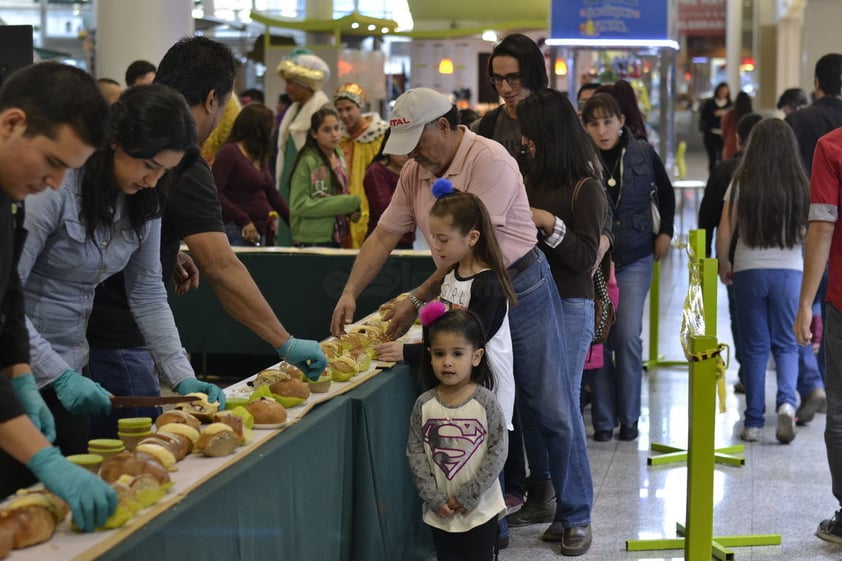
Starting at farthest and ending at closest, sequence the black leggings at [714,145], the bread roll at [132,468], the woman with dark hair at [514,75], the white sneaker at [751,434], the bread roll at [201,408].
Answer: the black leggings at [714,145] < the white sneaker at [751,434] < the woman with dark hair at [514,75] < the bread roll at [201,408] < the bread roll at [132,468]

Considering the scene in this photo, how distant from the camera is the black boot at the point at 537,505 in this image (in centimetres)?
507

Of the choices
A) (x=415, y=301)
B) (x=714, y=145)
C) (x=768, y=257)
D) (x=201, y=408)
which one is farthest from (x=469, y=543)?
(x=714, y=145)

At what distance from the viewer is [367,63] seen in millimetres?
17469

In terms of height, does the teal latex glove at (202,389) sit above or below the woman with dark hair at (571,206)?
below

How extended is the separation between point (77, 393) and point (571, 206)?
232 centimetres

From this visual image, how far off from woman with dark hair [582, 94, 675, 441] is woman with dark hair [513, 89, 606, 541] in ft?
5.43

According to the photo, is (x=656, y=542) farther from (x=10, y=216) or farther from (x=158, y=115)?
(x=10, y=216)

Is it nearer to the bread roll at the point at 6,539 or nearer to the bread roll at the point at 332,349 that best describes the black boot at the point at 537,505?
the bread roll at the point at 332,349

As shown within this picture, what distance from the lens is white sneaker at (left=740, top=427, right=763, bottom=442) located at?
6.46 m

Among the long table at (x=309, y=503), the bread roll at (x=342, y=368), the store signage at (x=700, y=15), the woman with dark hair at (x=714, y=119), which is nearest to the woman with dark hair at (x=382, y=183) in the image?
the long table at (x=309, y=503)

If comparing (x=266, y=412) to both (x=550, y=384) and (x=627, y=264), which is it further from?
(x=627, y=264)

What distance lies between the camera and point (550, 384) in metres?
4.48

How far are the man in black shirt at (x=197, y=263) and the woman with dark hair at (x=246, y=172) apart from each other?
4106 mm

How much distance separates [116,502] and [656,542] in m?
2.92
